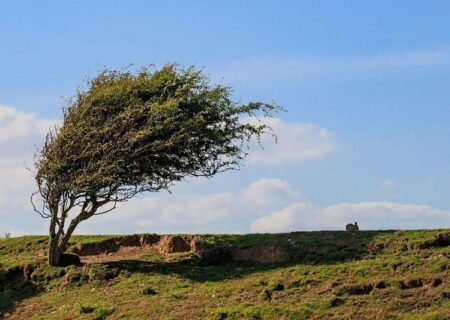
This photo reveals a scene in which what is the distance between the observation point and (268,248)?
3438 cm

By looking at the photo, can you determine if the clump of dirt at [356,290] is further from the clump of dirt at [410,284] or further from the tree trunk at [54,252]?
the tree trunk at [54,252]

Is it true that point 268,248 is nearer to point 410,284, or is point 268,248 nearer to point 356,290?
point 356,290

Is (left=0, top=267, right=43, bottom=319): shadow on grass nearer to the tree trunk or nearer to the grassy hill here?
the grassy hill

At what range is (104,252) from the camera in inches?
1547

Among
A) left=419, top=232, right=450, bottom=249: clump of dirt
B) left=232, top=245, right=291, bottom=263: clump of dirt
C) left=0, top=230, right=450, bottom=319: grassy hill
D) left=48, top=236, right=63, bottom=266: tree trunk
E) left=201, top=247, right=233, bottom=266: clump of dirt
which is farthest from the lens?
left=48, top=236, right=63, bottom=266: tree trunk

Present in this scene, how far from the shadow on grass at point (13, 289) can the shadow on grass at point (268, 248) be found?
9.65ft

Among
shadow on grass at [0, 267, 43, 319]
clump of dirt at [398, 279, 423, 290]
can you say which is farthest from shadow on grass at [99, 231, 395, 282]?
clump of dirt at [398, 279, 423, 290]

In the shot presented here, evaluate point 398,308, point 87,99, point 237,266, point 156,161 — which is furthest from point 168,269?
point 398,308

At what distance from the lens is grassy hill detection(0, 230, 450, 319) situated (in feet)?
89.3

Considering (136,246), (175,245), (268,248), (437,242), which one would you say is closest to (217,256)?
(268,248)

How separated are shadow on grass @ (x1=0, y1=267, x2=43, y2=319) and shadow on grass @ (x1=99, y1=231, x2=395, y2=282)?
294cm

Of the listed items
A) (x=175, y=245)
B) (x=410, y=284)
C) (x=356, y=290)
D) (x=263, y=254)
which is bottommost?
(x=356, y=290)

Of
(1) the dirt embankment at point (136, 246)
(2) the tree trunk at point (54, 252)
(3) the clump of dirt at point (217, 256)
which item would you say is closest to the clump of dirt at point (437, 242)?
(3) the clump of dirt at point (217, 256)

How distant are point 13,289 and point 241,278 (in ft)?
29.8
